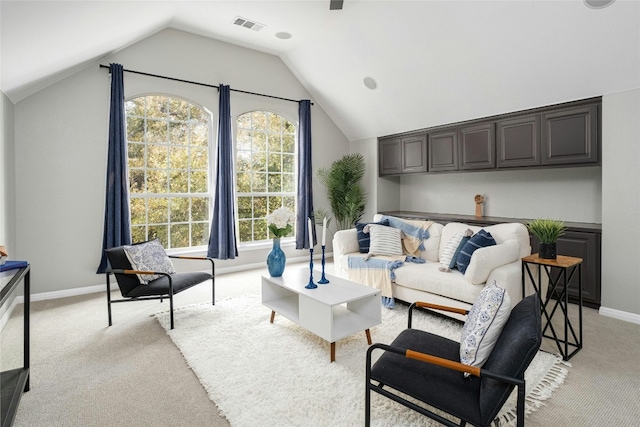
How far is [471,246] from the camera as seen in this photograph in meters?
3.25

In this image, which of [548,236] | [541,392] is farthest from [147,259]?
[548,236]

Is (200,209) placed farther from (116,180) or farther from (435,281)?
(435,281)

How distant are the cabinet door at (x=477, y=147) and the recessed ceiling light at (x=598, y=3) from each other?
67.4 inches

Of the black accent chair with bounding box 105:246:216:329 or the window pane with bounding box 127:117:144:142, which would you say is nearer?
the black accent chair with bounding box 105:246:216:329

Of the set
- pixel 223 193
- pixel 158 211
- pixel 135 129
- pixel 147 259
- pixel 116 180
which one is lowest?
pixel 147 259

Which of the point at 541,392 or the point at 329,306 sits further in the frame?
the point at 329,306

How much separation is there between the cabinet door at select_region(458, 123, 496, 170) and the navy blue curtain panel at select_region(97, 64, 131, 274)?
455cm

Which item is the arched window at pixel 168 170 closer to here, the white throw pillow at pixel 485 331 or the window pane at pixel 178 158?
the window pane at pixel 178 158

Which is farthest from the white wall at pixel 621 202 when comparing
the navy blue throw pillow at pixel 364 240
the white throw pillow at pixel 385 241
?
the navy blue throw pillow at pixel 364 240

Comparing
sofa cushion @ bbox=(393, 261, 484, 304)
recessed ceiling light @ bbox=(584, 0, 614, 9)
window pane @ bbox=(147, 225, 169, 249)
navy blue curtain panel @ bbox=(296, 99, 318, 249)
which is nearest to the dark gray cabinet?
navy blue curtain panel @ bbox=(296, 99, 318, 249)

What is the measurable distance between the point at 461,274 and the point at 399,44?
2.91 meters

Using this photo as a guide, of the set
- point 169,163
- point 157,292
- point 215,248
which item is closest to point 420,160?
point 215,248

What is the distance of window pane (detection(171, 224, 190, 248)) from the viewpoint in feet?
16.6

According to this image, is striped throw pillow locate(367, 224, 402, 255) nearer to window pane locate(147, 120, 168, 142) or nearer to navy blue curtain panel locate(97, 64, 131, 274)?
navy blue curtain panel locate(97, 64, 131, 274)
